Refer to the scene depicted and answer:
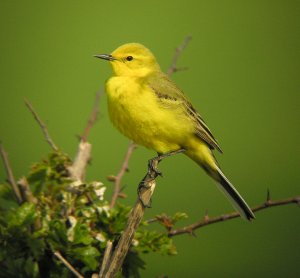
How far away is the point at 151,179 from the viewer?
1.78 meters

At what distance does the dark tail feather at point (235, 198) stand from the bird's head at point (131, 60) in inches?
22.6

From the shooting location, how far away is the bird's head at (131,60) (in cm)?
244

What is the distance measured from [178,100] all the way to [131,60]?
0.30 m

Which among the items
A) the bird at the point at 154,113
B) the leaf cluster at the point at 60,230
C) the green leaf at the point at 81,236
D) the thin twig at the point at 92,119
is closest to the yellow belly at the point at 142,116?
the bird at the point at 154,113

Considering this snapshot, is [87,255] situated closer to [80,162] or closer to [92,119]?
[80,162]

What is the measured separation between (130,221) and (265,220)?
4.84ft

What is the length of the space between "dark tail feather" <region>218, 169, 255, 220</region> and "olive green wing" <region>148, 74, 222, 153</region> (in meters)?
0.15

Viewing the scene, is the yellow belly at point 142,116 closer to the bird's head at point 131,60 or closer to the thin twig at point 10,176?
the bird's head at point 131,60

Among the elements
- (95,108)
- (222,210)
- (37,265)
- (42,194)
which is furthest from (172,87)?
(37,265)

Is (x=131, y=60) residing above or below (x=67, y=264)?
above

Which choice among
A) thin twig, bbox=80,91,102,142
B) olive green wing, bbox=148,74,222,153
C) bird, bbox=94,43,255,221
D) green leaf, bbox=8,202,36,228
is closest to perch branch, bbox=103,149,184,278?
green leaf, bbox=8,202,36,228

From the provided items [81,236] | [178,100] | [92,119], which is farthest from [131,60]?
[81,236]

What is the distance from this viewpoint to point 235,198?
6.89 feet

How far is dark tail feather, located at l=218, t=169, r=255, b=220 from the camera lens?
1861 millimetres
